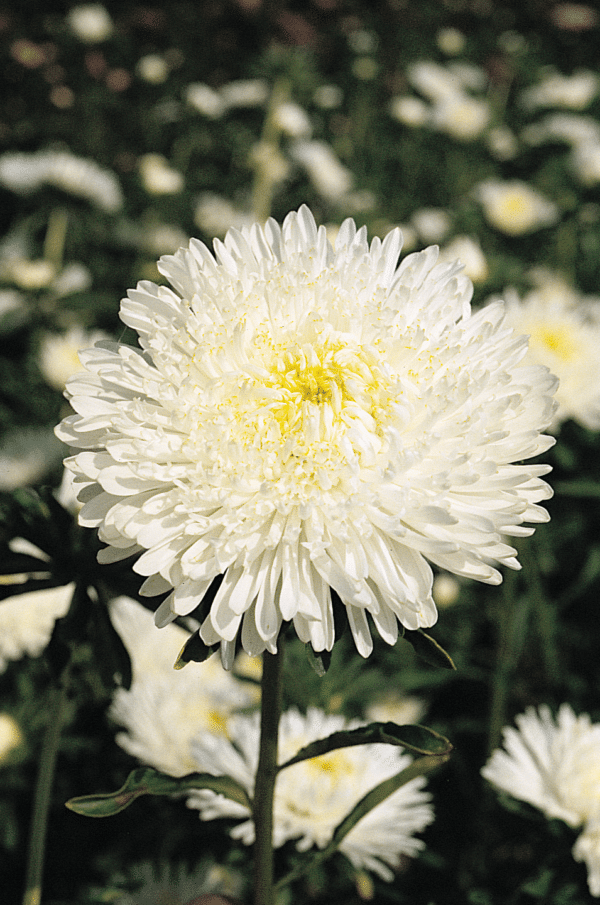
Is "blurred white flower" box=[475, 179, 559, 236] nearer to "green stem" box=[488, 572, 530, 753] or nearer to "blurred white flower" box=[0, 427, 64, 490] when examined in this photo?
"green stem" box=[488, 572, 530, 753]

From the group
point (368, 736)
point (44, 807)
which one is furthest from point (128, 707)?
point (368, 736)

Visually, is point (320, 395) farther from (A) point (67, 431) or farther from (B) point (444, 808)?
(B) point (444, 808)

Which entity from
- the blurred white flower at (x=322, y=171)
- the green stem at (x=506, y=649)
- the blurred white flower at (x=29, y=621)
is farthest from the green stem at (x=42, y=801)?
the blurred white flower at (x=322, y=171)

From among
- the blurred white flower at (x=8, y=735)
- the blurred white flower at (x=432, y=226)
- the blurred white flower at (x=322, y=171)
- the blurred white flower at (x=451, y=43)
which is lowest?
the blurred white flower at (x=8, y=735)

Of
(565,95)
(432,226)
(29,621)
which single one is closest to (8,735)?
(29,621)

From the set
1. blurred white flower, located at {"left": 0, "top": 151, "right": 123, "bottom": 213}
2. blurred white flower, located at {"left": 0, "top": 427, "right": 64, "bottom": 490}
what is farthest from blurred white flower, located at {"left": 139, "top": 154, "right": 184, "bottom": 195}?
blurred white flower, located at {"left": 0, "top": 427, "right": 64, "bottom": 490}

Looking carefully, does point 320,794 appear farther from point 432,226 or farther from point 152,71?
point 152,71

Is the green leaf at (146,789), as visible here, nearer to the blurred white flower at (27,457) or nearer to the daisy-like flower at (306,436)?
the daisy-like flower at (306,436)
